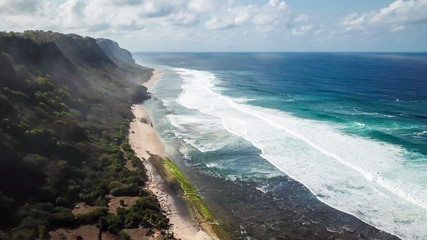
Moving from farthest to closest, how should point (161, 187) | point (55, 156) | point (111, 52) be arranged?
point (111, 52) → point (161, 187) → point (55, 156)

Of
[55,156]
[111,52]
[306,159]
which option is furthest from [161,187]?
[111,52]

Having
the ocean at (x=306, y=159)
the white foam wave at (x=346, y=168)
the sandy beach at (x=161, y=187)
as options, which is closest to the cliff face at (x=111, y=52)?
the ocean at (x=306, y=159)

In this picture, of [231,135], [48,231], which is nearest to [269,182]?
[231,135]

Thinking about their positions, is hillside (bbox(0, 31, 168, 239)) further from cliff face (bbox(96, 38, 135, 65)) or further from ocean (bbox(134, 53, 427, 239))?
cliff face (bbox(96, 38, 135, 65))

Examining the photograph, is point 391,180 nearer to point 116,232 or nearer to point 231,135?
point 231,135

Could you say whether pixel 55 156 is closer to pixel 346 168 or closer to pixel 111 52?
pixel 346 168

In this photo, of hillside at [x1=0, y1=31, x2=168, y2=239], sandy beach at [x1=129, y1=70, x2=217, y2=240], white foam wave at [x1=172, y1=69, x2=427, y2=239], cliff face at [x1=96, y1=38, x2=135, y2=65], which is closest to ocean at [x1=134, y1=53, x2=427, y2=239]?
white foam wave at [x1=172, y1=69, x2=427, y2=239]

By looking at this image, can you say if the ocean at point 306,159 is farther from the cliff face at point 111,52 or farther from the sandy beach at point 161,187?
the cliff face at point 111,52
